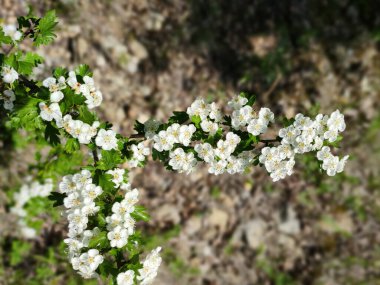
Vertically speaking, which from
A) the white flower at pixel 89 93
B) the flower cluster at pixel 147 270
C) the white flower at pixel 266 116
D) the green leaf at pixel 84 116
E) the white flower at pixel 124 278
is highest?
the white flower at pixel 266 116

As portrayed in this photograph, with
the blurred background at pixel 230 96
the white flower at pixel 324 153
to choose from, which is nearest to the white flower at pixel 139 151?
the white flower at pixel 324 153

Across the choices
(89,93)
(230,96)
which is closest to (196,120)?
(89,93)

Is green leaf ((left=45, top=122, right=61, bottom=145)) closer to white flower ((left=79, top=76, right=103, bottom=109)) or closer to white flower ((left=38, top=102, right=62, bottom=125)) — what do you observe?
white flower ((left=38, top=102, right=62, bottom=125))

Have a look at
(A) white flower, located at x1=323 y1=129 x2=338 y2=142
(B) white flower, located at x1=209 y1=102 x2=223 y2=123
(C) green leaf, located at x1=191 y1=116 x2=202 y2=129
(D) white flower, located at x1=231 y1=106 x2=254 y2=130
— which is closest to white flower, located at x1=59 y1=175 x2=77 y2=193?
(C) green leaf, located at x1=191 y1=116 x2=202 y2=129

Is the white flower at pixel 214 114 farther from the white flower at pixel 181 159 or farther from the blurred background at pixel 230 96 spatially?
the blurred background at pixel 230 96

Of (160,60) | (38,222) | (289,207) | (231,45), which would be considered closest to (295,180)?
(289,207)

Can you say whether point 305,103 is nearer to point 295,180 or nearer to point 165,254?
point 295,180

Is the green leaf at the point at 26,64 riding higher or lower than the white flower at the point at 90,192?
higher
